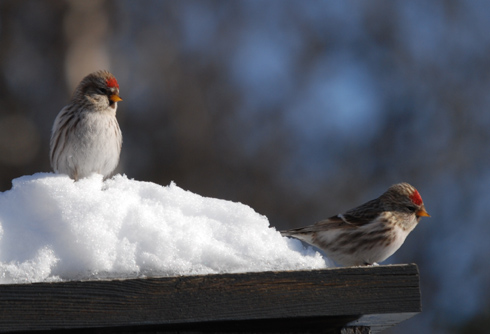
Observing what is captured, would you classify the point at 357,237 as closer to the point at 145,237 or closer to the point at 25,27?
the point at 145,237

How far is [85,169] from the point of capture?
3760 mm

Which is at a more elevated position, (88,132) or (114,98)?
(114,98)

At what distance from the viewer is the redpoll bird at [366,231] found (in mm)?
3906

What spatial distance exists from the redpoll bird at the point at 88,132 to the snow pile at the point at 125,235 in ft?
3.30

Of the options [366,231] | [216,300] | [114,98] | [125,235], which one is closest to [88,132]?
[114,98]

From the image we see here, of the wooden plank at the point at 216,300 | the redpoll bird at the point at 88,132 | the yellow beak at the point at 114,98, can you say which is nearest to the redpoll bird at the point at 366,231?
the redpoll bird at the point at 88,132

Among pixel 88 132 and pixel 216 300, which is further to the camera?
pixel 88 132

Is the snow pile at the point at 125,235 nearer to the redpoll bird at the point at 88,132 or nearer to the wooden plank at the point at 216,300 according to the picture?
the wooden plank at the point at 216,300

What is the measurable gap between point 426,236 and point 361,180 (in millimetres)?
1047

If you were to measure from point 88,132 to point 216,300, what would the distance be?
1.80 metres

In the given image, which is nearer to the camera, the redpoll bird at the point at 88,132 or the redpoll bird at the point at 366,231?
the redpoll bird at the point at 88,132

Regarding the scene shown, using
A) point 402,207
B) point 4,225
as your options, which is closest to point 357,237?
point 402,207

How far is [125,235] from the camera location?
245 cm

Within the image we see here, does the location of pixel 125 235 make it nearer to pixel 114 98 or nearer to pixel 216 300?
pixel 216 300
